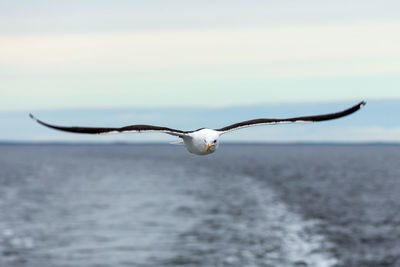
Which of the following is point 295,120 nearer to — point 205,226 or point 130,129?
point 130,129

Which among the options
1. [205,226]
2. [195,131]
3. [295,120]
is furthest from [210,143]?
[205,226]

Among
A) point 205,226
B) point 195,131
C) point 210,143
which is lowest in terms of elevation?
point 205,226

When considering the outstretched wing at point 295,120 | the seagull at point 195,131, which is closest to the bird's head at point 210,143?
the seagull at point 195,131

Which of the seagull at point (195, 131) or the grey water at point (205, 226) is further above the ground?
the seagull at point (195, 131)

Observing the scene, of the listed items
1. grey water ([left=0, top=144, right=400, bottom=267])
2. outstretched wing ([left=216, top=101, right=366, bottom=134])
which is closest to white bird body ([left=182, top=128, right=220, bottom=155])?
outstretched wing ([left=216, top=101, right=366, bottom=134])

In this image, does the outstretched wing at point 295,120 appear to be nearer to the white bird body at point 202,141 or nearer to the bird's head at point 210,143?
the white bird body at point 202,141

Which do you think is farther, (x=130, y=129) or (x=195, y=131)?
(x=195, y=131)

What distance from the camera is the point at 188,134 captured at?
11102 mm

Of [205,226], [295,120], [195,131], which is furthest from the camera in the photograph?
[205,226]

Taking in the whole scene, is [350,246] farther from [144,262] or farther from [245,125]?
[245,125]

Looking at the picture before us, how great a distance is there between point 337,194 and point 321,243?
71.1 m

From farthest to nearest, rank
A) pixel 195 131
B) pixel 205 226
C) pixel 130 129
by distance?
pixel 205 226 < pixel 195 131 < pixel 130 129

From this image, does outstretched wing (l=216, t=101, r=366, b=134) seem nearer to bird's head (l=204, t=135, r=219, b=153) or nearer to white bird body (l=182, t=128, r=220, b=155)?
white bird body (l=182, t=128, r=220, b=155)

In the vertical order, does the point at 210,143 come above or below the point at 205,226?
above
